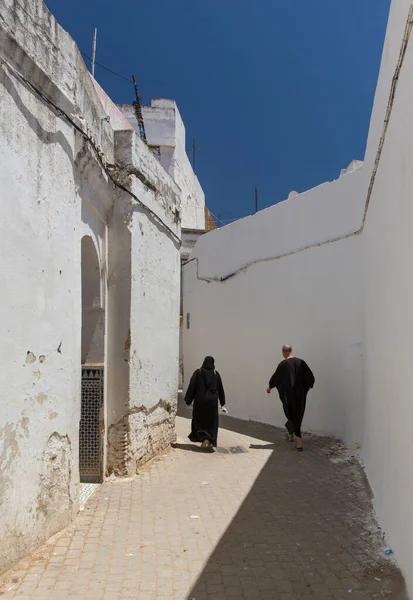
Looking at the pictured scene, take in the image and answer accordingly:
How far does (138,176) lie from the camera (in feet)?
17.3

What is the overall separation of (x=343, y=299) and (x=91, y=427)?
12.6 feet

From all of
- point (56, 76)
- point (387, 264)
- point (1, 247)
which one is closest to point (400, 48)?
point (387, 264)

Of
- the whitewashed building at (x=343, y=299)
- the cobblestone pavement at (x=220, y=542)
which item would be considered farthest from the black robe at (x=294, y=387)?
the cobblestone pavement at (x=220, y=542)

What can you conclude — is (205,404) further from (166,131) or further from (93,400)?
(166,131)

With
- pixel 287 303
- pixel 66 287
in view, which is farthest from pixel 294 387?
pixel 66 287

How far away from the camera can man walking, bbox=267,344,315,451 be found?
6.44m

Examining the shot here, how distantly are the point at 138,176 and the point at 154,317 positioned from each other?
63.3 inches

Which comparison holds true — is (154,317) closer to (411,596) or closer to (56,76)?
(56,76)

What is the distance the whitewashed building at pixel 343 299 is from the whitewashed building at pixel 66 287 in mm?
2299

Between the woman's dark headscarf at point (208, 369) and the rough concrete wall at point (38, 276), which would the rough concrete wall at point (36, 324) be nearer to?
the rough concrete wall at point (38, 276)

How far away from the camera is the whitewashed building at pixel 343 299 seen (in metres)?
3.08

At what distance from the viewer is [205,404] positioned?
643 cm

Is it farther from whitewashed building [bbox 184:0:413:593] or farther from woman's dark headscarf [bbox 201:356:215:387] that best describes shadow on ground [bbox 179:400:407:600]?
woman's dark headscarf [bbox 201:356:215:387]

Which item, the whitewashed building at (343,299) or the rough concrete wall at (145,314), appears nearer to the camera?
the whitewashed building at (343,299)
